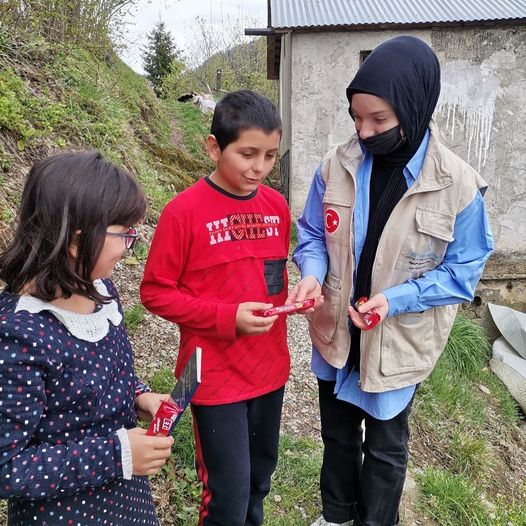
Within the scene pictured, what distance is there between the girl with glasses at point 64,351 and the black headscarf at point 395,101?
96 cm

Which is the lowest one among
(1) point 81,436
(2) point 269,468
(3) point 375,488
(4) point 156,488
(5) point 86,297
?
(4) point 156,488

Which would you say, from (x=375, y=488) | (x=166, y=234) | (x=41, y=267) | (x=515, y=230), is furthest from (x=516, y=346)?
(x=41, y=267)

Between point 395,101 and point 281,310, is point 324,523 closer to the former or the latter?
point 281,310

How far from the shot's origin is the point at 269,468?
1969mm

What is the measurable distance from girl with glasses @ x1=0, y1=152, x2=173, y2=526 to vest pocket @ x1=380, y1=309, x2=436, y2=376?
0.98 m

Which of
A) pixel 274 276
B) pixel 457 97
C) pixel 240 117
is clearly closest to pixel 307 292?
pixel 274 276

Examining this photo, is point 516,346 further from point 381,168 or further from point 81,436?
point 81,436

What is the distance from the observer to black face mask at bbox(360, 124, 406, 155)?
5.82 feet

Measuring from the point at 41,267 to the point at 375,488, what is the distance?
1628 millimetres

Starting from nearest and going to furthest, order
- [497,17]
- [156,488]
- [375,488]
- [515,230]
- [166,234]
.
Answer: [166,234] → [375,488] → [156,488] → [497,17] → [515,230]

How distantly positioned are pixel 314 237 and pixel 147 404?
101cm

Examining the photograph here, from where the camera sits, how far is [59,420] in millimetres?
1150

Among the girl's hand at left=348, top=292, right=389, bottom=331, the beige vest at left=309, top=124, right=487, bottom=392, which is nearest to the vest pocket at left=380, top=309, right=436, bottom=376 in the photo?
the beige vest at left=309, top=124, right=487, bottom=392

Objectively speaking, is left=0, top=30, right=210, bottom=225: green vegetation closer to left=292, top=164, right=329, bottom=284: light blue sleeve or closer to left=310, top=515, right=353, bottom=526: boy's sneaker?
left=292, top=164, right=329, bottom=284: light blue sleeve
